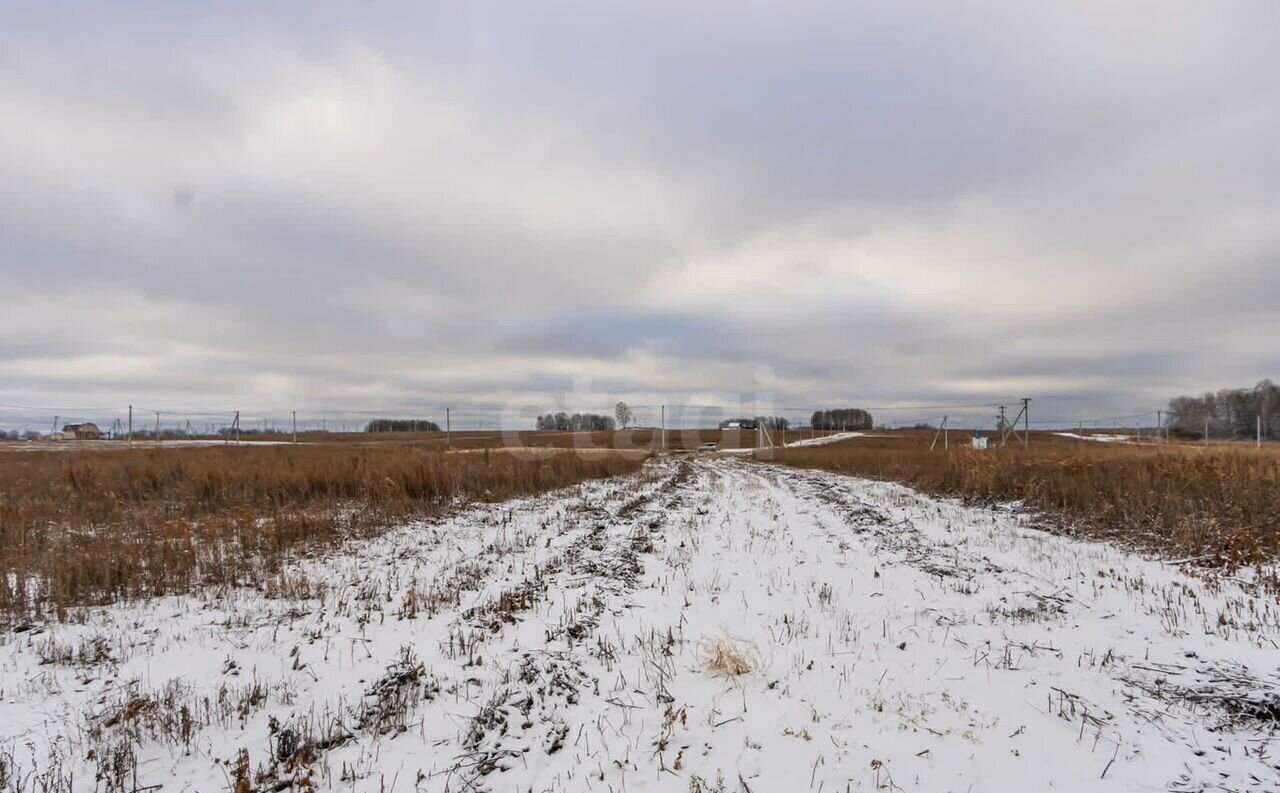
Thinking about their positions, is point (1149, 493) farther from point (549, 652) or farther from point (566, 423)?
point (566, 423)

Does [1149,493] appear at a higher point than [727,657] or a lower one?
higher

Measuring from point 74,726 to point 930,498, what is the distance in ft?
51.9

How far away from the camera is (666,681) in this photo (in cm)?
378

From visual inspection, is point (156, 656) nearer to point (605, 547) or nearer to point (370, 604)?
point (370, 604)

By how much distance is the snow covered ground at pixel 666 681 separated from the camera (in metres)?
2.82

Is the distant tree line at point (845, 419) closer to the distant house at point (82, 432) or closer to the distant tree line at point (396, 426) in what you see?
the distant tree line at point (396, 426)

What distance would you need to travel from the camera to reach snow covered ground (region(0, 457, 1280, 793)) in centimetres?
282

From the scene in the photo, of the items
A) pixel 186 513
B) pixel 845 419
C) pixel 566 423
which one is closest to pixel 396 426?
pixel 566 423

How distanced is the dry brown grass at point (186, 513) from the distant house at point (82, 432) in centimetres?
5153

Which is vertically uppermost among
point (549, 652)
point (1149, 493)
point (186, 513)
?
point (1149, 493)

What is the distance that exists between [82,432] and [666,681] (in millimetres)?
75813

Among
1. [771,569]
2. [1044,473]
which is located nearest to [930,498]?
[1044,473]

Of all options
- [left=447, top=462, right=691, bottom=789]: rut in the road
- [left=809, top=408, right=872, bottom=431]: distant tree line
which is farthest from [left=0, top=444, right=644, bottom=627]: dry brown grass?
[left=809, top=408, right=872, bottom=431]: distant tree line

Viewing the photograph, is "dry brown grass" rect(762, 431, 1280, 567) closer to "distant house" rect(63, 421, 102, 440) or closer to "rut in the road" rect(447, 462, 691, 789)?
"rut in the road" rect(447, 462, 691, 789)
